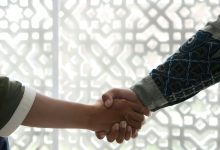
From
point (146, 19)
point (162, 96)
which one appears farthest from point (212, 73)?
point (146, 19)

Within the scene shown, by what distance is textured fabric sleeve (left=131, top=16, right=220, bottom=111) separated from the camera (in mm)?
954

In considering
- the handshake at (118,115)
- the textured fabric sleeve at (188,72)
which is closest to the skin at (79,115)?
the handshake at (118,115)

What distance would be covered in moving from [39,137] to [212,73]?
701 mm

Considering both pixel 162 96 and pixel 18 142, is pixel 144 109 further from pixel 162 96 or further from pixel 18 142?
pixel 18 142

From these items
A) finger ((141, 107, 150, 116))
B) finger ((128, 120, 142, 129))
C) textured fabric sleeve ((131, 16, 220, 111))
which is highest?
textured fabric sleeve ((131, 16, 220, 111))

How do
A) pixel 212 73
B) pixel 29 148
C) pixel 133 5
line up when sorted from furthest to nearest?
pixel 29 148 → pixel 133 5 → pixel 212 73

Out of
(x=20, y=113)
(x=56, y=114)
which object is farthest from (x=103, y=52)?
(x=20, y=113)

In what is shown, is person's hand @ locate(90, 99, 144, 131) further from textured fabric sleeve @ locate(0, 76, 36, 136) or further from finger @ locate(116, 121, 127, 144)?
textured fabric sleeve @ locate(0, 76, 36, 136)

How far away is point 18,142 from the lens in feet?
4.43

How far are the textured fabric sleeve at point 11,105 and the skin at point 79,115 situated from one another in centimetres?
6

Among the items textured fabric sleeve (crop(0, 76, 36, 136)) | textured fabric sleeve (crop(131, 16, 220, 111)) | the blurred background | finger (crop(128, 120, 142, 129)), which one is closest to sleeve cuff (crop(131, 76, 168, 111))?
textured fabric sleeve (crop(131, 16, 220, 111))

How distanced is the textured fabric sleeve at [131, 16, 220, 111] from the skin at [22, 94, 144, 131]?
10 cm

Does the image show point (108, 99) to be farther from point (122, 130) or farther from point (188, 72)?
point (188, 72)

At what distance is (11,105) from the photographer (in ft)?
2.67
